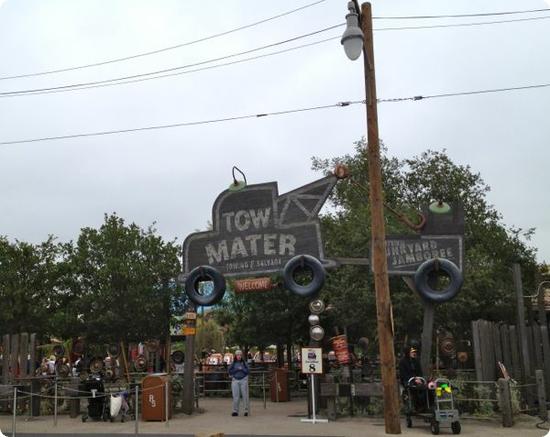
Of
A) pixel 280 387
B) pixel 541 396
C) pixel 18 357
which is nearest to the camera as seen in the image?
pixel 541 396

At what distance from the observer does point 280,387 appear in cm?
1934

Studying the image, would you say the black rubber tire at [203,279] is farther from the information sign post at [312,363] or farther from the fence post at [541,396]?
the fence post at [541,396]

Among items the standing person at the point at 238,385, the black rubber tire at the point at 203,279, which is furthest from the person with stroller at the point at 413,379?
the black rubber tire at the point at 203,279

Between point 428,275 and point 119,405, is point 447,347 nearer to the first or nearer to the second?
point 428,275

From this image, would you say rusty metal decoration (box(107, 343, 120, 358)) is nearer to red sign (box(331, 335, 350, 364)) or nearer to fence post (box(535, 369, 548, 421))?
red sign (box(331, 335, 350, 364))

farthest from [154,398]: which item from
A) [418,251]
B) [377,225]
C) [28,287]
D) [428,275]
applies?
[28,287]

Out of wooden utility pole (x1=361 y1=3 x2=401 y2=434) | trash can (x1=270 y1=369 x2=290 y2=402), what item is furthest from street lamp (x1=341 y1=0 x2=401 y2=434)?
trash can (x1=270 y1=369 x2=290 y2=402)

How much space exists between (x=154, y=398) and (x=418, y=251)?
7.08m

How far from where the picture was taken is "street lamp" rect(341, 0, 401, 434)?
448 inches

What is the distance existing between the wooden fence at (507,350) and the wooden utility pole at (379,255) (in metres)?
3.40

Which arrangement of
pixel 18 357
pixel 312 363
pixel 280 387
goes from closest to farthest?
1. pixel 312 363
2. pixel 18 357
3. pixel 280 387

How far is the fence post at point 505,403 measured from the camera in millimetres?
12555

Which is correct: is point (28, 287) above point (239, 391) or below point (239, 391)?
above

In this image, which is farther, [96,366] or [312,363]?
[96,366]
